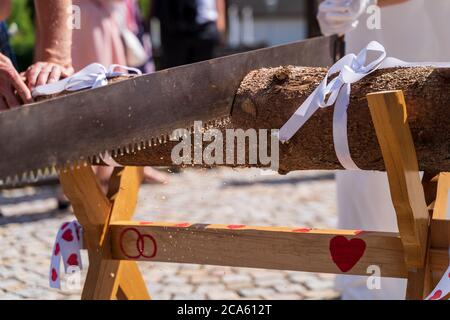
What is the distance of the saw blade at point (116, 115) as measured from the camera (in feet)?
6.75

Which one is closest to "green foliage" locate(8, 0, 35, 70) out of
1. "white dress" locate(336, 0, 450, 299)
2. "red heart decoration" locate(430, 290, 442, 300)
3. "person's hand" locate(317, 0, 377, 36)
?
"white dress" locate(336, 0, 450, 299)

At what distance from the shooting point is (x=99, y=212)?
9.29ft

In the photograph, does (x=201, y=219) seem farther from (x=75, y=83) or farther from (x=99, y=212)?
(x=75, y=83)

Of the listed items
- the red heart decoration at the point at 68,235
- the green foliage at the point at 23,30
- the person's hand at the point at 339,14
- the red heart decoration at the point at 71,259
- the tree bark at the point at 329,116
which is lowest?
the green foliage at the point at 23,30

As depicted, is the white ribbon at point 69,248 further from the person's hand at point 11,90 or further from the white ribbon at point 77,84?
the person's hand at point 11,90

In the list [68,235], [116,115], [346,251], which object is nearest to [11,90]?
[116,115]

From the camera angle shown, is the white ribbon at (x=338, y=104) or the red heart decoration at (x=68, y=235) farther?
the red heart decoration at (x=68, y=235)

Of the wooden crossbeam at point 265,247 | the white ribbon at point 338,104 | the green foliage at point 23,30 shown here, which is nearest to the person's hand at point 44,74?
the wooden crossbeam at point 265,247

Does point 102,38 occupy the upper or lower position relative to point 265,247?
upper

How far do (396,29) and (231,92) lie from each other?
1270 millimetres

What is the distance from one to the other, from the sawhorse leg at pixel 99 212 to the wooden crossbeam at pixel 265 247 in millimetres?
62

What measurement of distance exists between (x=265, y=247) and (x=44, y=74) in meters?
0.92

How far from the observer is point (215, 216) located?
5863 mm

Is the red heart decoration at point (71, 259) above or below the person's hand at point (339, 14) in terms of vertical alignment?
below
